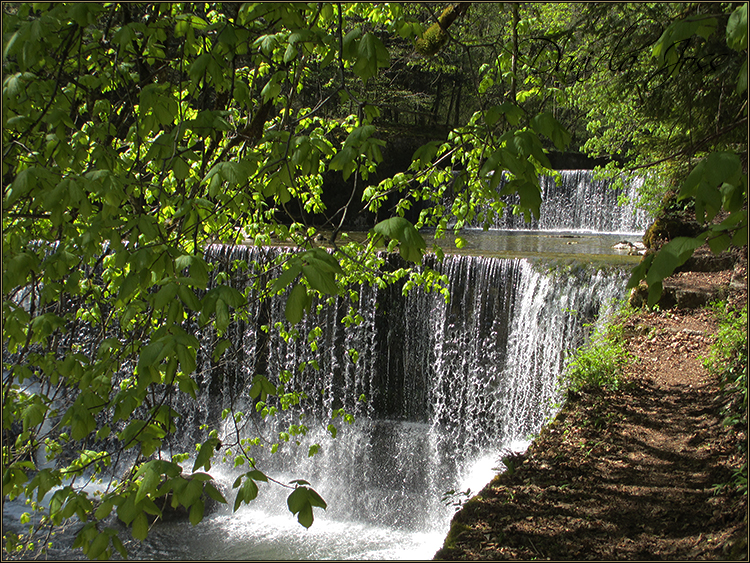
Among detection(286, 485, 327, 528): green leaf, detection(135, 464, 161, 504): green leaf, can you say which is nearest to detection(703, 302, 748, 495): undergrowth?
detection(286, 485, 327, 528): green leaf

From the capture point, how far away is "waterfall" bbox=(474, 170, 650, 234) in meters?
14.2

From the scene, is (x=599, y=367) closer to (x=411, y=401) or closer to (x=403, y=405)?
(x=411, y=401)

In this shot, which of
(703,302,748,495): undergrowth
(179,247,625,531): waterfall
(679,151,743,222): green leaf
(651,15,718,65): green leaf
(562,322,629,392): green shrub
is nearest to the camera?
(679,151,743,222): green leaf

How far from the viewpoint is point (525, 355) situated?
809cm

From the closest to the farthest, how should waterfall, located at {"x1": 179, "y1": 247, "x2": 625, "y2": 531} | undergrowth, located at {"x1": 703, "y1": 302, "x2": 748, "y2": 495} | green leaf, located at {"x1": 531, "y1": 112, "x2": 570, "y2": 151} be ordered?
green leaf, located at {"x1": 531, "y1": 112, "x2": 570, "y2": 151}
undergrowth, located at {"x1": 703, "y1": 302, "x2": 748, "y2": 495}
waterfall, located at {"x1": 179, "y1": 247, "x2": 625, "y2": 531}

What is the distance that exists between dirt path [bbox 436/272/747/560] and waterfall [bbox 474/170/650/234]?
9.19 metres

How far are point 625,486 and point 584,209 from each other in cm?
1189

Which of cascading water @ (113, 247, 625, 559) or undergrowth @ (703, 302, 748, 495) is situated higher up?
undergrowth @ (703, 302, 748, 495)

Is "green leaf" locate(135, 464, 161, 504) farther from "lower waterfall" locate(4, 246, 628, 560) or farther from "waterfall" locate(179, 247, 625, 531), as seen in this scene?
"waterfall" locate(179, 247, 625, 531)

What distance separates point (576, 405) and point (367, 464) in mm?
3933

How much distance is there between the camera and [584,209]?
14.8 m

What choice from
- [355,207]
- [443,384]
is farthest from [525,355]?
[355,207]

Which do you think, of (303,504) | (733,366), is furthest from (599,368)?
(303,504)

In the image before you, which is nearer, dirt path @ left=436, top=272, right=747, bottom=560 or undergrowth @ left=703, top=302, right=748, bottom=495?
dirt path @ left=436, top=272, right=747, bottom=560
